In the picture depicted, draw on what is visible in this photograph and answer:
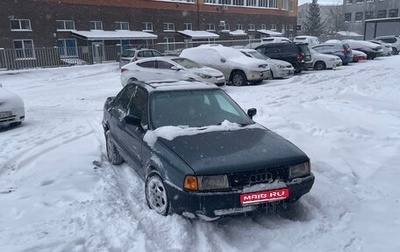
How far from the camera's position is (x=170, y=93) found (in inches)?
201

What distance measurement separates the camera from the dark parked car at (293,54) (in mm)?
18281

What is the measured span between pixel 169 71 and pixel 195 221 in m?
10.1

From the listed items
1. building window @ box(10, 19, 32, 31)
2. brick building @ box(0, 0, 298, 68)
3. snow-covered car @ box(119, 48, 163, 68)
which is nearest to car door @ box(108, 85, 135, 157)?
snow-covered car @ box(119, 48, 163, 68)

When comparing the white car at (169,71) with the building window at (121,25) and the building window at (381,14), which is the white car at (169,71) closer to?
the building window at (121,25)

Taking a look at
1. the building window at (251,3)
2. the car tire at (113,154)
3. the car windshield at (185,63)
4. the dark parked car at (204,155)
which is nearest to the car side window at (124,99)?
the dark parked car at (204,155)

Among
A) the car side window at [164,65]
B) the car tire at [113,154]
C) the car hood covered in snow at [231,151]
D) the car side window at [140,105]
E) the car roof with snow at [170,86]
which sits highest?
the car roof with snow at [170,86]

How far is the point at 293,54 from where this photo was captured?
60.2ft

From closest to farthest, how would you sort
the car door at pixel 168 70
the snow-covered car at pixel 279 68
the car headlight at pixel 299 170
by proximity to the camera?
1. the car headlight at pixel 299 170
2. the car door at pixel 168 70
3. the snow-covered car at pixel 279 68

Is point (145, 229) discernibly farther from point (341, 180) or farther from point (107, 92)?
point (107, 92)

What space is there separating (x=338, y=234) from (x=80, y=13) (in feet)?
105

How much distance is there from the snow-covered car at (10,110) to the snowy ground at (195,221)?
0.24 m

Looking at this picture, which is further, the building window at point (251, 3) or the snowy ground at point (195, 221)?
the building window at point (251, 3)

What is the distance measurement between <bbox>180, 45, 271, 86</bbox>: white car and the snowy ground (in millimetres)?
5382

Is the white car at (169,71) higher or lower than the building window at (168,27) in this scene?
lower
